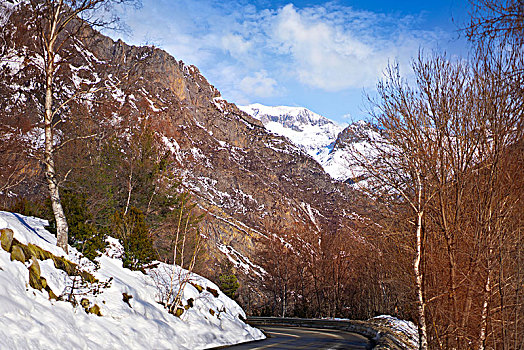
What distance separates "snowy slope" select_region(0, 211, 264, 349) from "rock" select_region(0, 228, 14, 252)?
192mm

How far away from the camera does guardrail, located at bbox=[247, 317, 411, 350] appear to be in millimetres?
14094

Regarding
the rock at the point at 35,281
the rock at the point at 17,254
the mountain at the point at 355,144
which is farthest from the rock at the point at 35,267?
the mountain at the point at 355,144

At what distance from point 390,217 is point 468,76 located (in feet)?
16.2

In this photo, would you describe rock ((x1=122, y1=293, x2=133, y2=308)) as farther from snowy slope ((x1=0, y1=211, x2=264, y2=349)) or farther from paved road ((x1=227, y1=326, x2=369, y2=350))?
paved road ((x1=227, y1=326, x2=369, y2=350))

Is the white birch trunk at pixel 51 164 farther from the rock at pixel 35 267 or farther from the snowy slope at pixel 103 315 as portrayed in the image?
the rock at pixel 35 267

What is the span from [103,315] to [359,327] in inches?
661

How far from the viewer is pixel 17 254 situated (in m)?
8.14

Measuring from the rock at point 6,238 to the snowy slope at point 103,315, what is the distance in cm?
19

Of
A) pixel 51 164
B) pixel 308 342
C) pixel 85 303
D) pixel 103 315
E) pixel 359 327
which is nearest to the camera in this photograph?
pixel 85 303

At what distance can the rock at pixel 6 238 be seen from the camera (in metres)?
8.02

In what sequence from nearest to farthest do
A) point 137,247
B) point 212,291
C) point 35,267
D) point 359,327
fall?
point 35,267 < point 137,247 < point 212,291 < point 359,327

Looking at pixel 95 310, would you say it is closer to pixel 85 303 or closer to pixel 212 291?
pixel 85 303

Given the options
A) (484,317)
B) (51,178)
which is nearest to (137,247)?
(51,178)

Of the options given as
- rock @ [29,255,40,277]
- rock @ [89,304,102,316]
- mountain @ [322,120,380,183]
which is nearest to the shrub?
rock @ [89,304,102,316]
